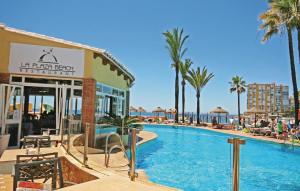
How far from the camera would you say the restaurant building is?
9836 millimetres

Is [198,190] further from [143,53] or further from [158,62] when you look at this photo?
[158,62]

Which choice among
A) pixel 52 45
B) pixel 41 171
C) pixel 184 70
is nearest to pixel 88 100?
pixel 52 45

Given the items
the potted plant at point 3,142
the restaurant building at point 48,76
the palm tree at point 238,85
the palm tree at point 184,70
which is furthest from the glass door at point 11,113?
the palm tree at point 238,85

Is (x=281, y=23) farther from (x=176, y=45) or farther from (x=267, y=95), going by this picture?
(x=267, y=95)

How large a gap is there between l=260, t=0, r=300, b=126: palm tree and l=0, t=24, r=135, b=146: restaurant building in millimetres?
13436

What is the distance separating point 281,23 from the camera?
18.7 metres

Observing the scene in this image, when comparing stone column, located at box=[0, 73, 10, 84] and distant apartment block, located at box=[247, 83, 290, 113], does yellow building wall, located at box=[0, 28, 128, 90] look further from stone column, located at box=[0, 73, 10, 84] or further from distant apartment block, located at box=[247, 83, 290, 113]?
distant apartment block, located at box=[247, 83, 290, 113]

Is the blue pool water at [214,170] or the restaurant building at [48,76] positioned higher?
the restaurant building at [48,76]

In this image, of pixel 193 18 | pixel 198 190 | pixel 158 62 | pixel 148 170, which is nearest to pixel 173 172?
pixel 148 170

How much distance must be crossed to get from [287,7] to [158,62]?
21.6m

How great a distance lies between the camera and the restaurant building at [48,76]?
9.84 meters

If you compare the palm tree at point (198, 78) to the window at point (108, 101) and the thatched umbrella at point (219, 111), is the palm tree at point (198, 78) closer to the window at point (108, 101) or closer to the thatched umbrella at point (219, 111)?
the thatched umbrella at point (219, 111)

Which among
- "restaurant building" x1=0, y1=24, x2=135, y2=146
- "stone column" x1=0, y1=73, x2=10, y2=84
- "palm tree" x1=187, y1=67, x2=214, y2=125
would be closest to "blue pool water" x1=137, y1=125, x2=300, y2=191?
"restaurant building" x1=0, y1=24, x2=135, y2=146

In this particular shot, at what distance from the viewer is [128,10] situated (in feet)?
63.8
